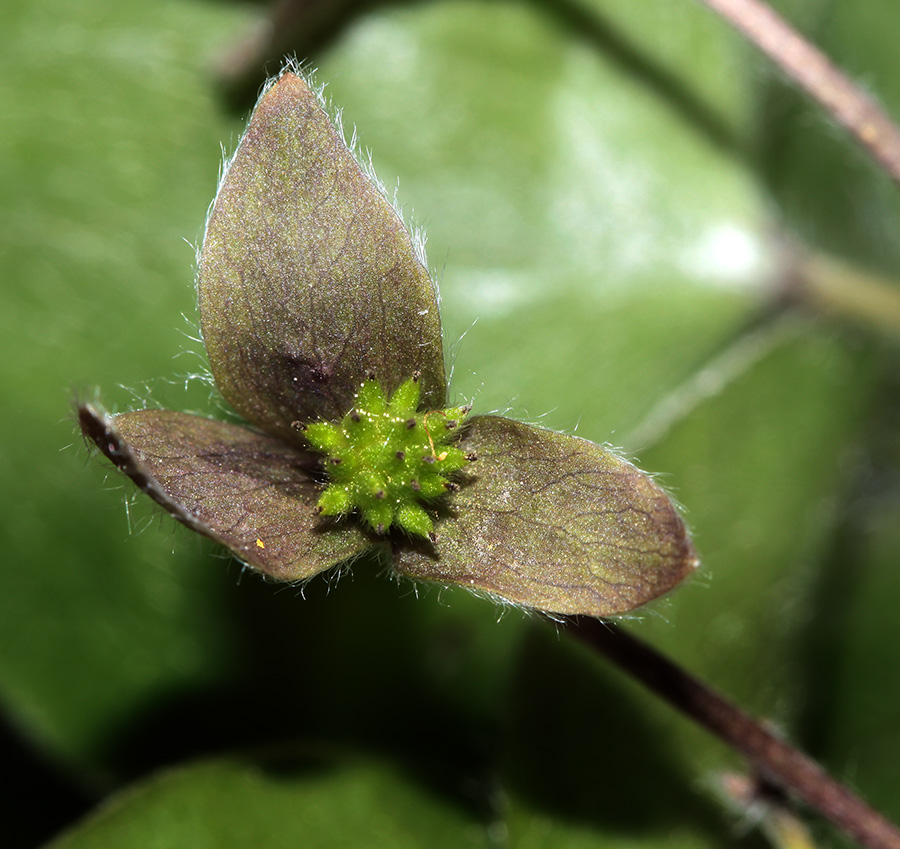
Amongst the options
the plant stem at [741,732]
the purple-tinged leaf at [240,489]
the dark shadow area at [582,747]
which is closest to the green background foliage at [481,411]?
the dark shadow area at [582,747]

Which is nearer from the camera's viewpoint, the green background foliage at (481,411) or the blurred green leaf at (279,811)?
the blurred green leaf at (279,811)

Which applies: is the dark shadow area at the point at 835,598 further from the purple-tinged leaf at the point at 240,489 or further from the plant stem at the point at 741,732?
the purple-tinged leaf at the point at 240,489

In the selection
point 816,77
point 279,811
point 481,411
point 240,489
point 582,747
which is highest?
point 816,77

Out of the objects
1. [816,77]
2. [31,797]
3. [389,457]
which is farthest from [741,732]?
[31,797]

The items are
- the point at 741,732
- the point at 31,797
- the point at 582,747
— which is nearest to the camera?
the point at 741,732

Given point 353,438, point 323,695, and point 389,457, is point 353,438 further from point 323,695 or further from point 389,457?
point 323,695

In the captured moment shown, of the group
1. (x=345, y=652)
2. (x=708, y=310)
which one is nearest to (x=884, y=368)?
(x=708, y=310)

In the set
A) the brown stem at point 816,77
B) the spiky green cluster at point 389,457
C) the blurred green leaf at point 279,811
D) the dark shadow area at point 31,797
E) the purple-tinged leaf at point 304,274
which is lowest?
the dark shadow area at point 31,797

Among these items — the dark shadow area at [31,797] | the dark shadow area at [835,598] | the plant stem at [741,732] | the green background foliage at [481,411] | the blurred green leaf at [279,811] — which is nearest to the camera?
the plant stem at [741,732]

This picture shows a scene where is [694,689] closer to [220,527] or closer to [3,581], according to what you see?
[220,527]
